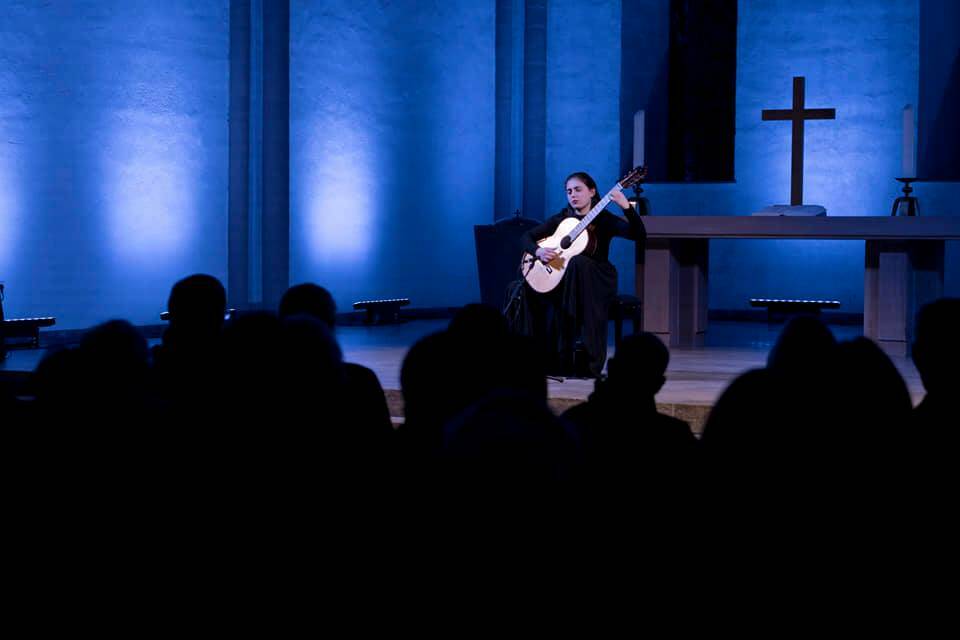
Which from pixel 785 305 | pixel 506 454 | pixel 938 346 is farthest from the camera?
pixel 785 305

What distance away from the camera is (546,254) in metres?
6.79


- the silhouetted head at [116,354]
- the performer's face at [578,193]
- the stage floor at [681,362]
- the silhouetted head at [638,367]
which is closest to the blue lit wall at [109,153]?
the stage floor at [681,362]

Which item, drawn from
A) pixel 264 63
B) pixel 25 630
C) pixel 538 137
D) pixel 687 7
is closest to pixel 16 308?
pixel 264 63

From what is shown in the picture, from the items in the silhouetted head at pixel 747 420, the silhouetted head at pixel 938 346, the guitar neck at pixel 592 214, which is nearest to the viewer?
the silhouetted head at pixel 747 420

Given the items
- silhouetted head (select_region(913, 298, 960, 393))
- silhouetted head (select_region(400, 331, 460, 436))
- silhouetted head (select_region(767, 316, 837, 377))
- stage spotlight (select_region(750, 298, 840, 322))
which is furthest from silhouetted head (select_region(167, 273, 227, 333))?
stage spotlight (select_region(750, 298, 840, 322))

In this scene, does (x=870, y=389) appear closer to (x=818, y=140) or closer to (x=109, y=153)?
(x=109, y=153)

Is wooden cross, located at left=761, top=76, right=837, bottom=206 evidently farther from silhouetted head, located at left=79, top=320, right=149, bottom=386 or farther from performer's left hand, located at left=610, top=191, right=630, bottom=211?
silhouetted head, located at left=79, top=320, right=149, bottom=386

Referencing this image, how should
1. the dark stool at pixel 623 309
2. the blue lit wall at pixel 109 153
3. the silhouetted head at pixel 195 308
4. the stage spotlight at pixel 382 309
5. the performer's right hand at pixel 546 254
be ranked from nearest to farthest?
the silhouetted head at pixel 195 308 < the performer's right hand at pixel 546 254 < the dark stool at pixel 623 309 < the blue lit wall at pixel 109 153 < the stage spotlight at pixel 382 309

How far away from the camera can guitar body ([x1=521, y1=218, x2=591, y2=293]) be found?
22.3ft

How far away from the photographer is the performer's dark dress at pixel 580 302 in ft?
22.1

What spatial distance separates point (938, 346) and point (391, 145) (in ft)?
30.7

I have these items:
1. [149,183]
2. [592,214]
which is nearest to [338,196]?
[149,183]

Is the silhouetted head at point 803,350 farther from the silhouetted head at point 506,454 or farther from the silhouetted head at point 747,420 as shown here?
the silhouetted head at point 506,454

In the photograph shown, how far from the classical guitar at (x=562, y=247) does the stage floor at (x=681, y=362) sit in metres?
0.62
